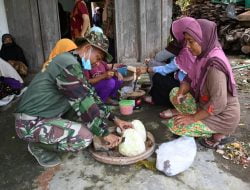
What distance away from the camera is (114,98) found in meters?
4.69

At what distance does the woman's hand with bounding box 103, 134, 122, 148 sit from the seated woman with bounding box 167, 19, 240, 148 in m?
0.59

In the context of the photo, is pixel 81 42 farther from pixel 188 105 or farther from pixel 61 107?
pixel 188 105

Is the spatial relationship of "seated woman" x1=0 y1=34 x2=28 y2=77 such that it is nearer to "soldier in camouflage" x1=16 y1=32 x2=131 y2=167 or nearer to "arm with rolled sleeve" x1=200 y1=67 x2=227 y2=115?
"soldier in camouflage" x1=16 y1=32 x2=131 y2=167

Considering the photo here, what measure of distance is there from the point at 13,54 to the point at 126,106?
2.66 metres

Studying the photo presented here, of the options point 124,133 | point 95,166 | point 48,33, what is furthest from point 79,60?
point 48,33

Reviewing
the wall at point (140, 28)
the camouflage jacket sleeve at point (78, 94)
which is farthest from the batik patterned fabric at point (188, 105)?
the wall at point (140, 28)

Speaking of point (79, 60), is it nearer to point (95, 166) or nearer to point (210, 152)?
point (95, 166)

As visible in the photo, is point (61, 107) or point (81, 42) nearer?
point (81, 42)

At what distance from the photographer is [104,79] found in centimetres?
430

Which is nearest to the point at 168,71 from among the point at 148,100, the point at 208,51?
the point at 148,100

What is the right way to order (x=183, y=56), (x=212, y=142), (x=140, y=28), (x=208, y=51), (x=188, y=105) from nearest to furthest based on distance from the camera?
1. (x=208, y=51)
2. (x=212, y=142)
3. (x=188, y=105)
4. (x=183, y=56)
5. (x=140, y=28)

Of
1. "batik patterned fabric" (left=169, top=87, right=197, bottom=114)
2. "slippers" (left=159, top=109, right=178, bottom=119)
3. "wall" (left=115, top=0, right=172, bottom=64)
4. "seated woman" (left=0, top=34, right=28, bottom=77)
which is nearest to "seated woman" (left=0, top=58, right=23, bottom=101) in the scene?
"seated woman" (left=0, top=34, right=28, bottom=77)

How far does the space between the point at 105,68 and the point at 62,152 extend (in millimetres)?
1650

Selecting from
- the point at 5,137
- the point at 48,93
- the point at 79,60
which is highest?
the point at 79,60
